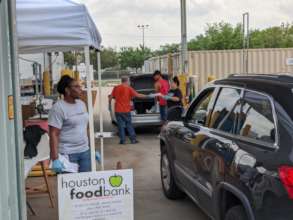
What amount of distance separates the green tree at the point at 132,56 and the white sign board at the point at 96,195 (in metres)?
71.4


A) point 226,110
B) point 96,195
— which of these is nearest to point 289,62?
point 226,110

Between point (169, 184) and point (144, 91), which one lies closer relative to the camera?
point (169, 184)

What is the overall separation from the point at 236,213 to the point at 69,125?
223 centimetres

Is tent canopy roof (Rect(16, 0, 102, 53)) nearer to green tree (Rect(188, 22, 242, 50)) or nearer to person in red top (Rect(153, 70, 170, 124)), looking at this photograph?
person in red top (Rect(153, 70, 170, 124))

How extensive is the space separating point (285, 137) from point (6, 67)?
2041 mm

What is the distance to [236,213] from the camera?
4270 millimetres

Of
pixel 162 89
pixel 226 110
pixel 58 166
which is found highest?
pixel 226 110

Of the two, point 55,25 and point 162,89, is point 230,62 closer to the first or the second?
point 162,89

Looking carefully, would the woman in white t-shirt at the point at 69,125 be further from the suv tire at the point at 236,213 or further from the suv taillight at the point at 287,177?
the suv taillight at the point at 287,177

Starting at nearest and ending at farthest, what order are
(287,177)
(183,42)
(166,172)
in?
(287,177) < (166,172) < (183,42)

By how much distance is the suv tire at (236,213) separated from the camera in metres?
4.20

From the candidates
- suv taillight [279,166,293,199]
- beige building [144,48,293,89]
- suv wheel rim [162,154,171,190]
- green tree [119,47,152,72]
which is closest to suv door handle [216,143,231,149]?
suv taillight [279,166,293,199]

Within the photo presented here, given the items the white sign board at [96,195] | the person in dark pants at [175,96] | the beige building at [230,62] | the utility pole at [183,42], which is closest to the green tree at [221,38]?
the beige building at [230,62]

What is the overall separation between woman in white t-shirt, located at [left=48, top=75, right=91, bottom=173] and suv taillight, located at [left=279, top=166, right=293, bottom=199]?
105 inches
